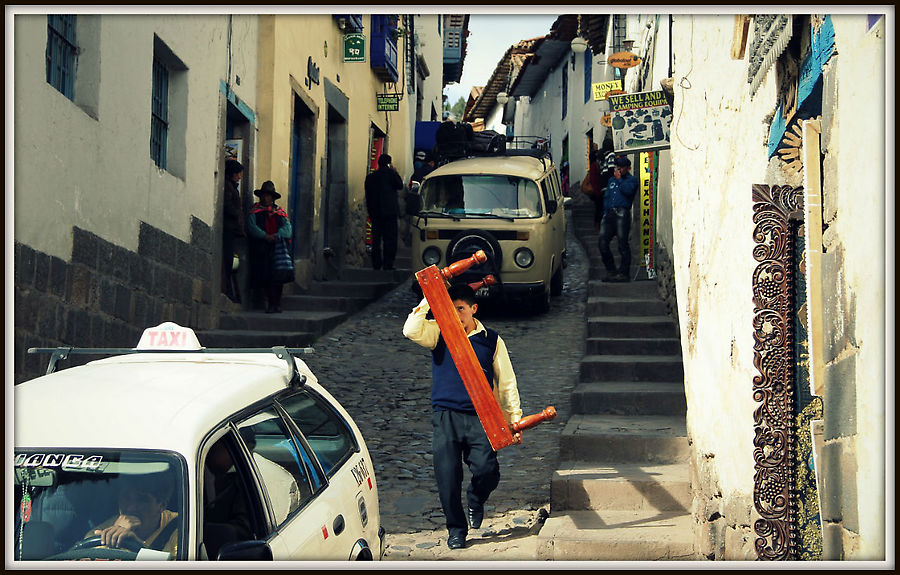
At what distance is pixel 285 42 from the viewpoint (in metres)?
12.8

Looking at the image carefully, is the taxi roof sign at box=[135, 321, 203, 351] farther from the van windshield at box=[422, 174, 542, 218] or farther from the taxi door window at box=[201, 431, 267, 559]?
the van windshield at box=[422, 174, 542, 218]

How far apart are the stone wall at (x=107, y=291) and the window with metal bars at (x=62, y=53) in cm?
108

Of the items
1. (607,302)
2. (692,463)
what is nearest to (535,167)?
(607,302)

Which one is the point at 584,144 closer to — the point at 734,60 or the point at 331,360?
the point at 331,360

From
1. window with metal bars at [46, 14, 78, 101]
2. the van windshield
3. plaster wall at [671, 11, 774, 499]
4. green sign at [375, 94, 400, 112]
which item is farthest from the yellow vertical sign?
window with metal bars at [46, 14, 78, 101]

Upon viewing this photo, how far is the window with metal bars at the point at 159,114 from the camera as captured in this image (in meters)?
→ 9.56

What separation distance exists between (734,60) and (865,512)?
268 centimetres

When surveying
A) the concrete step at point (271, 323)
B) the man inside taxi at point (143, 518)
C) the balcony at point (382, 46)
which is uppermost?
the balcony at point (382, 46)

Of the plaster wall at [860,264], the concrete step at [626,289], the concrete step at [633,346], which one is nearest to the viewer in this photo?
the plaster wall at [860,264]

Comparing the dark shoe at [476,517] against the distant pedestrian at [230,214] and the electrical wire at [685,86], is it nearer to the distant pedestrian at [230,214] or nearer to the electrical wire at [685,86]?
the electrical wire at [685,86]

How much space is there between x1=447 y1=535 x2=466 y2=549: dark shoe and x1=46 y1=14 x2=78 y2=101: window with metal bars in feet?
13.9

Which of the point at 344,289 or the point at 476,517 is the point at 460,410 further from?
the point at 344,289

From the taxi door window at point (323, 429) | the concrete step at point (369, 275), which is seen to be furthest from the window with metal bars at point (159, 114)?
the concrete step at point (369, 275)

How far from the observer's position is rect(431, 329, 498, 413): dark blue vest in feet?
19.0
